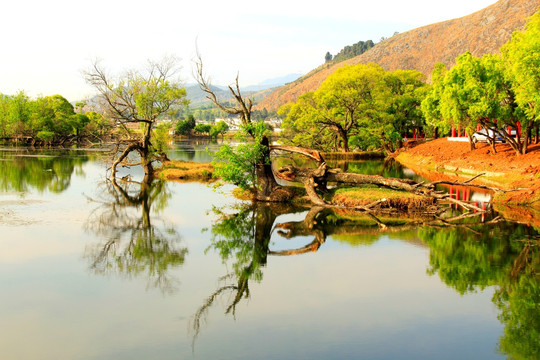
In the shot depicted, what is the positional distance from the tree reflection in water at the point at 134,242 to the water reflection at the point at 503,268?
27.0ft

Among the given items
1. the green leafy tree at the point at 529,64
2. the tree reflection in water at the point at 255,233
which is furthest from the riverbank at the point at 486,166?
the tree reflection in water at the point at 255,233

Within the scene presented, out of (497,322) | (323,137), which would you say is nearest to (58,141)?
(323,137)

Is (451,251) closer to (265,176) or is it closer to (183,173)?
(265,176)

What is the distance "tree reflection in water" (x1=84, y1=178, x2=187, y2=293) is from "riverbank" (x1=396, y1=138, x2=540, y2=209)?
15.3 meters

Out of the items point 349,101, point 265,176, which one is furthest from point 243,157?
point 349,101

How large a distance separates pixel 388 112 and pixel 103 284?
180ft

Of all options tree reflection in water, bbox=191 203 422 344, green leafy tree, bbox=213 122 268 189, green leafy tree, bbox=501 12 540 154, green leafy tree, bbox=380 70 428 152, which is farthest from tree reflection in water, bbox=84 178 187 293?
green leafy tree, bbox=380 70 428 152

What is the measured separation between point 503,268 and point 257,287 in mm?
7755

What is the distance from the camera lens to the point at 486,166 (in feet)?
125

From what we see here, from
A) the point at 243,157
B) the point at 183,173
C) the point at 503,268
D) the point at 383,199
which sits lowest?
the point at 503,268

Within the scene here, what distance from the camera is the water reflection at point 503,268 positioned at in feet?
36.9

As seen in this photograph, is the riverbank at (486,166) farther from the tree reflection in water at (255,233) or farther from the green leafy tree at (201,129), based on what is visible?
the green leafy tree at (201,129)

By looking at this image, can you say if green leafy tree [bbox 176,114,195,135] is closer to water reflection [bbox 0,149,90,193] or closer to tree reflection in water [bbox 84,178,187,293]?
water reflection [bbox 0,149,90,193]

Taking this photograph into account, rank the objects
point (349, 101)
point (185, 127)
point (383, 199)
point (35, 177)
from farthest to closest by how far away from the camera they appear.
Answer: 1. point (185, 127)
2. point (349, 101)
3. point (35, 177)
4. point (383, 199)
